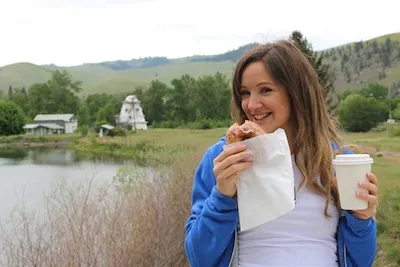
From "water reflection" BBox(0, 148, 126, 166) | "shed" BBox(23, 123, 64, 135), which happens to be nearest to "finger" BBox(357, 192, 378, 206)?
"water reflection" BBox(0, 148, 126, 166)

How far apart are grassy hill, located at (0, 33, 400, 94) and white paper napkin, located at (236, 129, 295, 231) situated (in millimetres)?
16285

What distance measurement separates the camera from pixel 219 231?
1.32 metres

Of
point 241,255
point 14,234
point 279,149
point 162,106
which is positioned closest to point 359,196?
point 279,149

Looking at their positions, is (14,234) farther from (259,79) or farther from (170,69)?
(170,69)

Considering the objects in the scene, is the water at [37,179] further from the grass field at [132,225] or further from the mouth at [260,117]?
the mouth at [260,117]

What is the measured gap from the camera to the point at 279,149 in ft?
4.14

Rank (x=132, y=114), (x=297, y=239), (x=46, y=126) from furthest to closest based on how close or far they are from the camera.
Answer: (x=46, y=126)
(x=132, y=114)
(x=297, y=239)

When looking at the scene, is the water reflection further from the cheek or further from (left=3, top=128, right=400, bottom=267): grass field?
the cheek

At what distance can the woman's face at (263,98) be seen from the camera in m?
1.40

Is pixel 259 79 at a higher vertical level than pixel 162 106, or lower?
higher

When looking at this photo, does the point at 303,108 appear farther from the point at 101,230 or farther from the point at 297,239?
the point at 101,230

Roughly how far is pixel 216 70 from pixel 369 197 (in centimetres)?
15998

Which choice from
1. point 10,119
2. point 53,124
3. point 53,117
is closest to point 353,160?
point 10,119

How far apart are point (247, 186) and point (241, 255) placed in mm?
228
